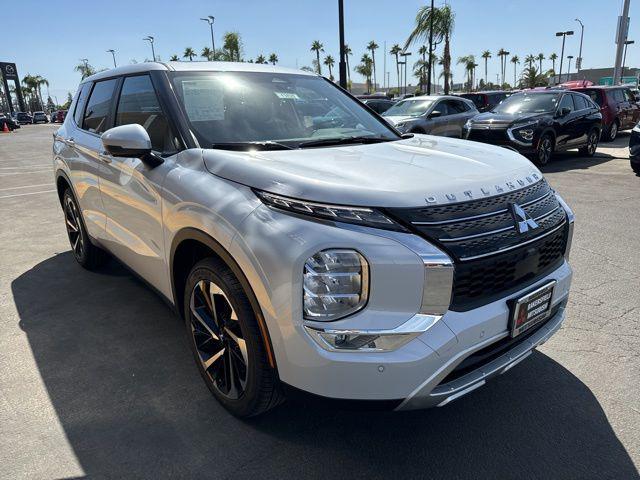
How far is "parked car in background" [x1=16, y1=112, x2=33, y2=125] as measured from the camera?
6075cm

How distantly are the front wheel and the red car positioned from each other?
14.4 feet

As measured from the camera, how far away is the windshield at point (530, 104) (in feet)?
38.6

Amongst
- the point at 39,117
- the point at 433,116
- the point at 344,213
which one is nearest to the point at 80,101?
the point at 344,213

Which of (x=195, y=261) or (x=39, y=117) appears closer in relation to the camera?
(x=195, y=261)

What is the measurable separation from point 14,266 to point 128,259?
2.23 m

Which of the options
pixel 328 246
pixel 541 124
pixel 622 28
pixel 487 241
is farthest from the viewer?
pixel 622 28

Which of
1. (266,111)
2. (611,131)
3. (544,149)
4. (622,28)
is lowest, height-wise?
(611,131)

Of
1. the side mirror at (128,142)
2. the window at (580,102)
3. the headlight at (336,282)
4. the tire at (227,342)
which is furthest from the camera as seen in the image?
the window at (580,102)

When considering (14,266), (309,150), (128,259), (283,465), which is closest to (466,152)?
(309,150)

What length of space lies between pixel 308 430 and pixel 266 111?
6.16 feet

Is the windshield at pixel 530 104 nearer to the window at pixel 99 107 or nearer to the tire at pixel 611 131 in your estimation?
the tire at pixel 611 131

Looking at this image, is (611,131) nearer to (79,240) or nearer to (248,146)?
(79,240)

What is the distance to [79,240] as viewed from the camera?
4.85m

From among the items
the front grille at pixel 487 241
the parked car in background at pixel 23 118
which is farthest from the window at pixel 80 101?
the parked car in background at pixel 23 118
